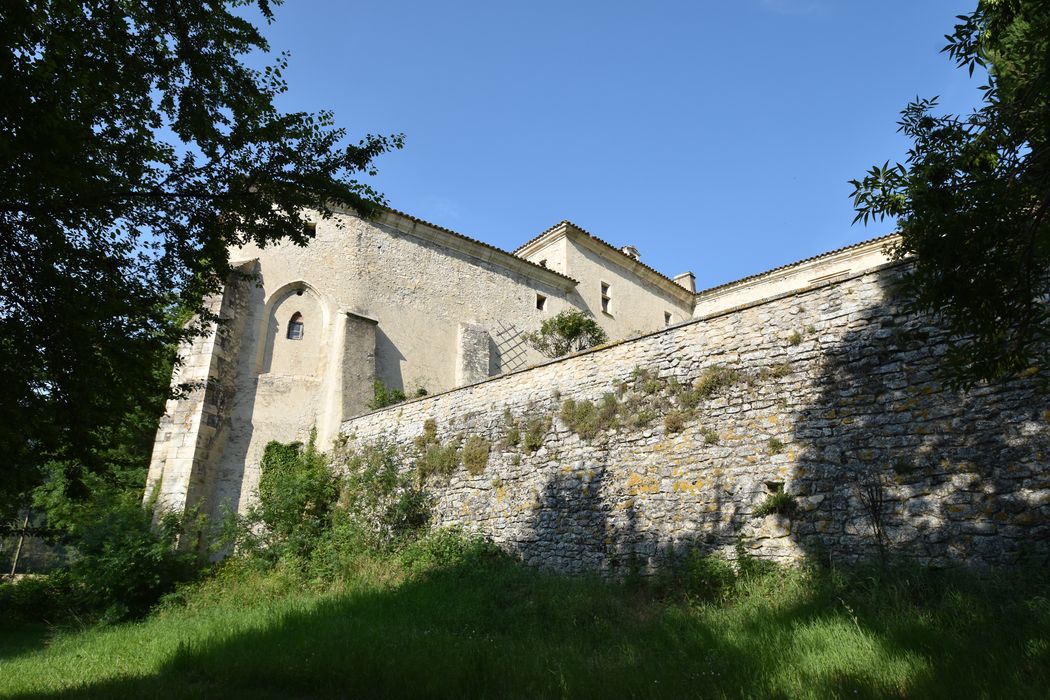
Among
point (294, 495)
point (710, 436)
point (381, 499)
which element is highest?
point (710, 436)

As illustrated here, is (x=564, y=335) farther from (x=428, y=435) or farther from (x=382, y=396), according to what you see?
(x=428, y=435)

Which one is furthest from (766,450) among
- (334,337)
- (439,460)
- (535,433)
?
(334,337)

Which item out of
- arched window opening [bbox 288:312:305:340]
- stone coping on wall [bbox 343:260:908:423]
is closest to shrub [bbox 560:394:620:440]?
stone coping on wall [bbox 343:260:908:423]

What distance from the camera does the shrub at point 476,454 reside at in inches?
466

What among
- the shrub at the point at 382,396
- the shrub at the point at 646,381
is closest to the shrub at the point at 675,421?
the shrub at the point at 646,381

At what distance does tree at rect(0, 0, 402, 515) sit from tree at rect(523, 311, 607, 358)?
14711mm

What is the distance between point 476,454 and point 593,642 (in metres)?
5.88

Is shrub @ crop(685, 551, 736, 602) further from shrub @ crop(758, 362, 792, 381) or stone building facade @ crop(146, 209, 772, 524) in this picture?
stone building facade @ crop(146, 209, 772, 524)

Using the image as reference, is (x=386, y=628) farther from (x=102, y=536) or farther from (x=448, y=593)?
(x=102, y=536)

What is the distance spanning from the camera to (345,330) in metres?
16.8

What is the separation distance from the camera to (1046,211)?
4559 mm

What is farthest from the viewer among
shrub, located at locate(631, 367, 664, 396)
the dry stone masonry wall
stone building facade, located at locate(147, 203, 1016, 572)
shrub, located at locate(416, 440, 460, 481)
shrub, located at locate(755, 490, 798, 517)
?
shrub, located at locate(416, 440, 460, 481)

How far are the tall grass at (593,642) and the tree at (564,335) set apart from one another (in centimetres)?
1175

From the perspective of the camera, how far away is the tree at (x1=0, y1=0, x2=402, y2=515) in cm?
427
